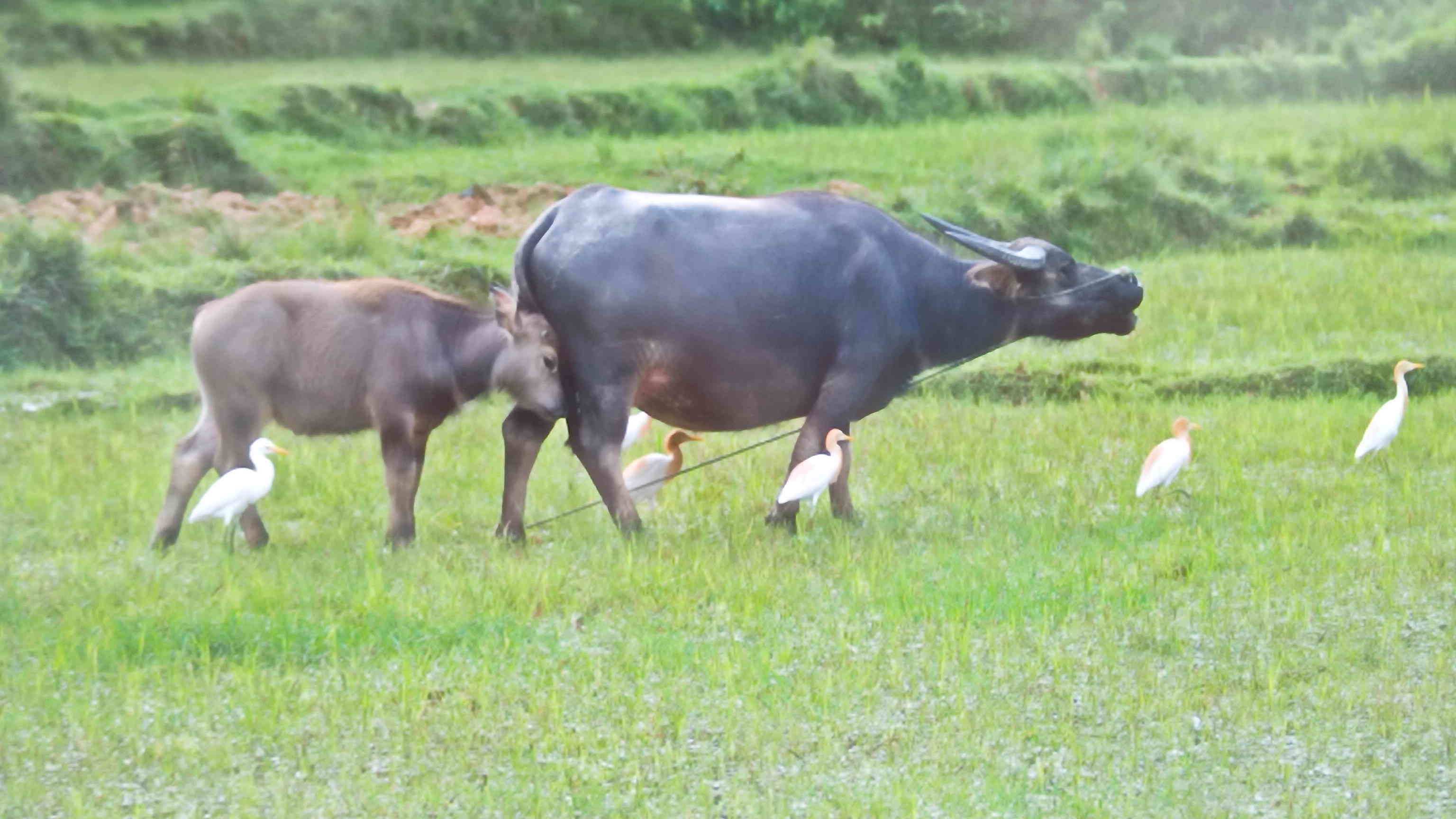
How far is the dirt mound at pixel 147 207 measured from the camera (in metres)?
12.3

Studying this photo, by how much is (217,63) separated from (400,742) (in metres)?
13.2

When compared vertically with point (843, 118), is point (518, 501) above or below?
above

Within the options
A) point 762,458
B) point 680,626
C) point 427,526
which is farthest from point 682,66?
point 680,626

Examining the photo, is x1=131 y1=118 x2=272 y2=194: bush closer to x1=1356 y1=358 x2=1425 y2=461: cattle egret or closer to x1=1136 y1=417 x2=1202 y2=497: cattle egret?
x1=1136 y1=417 x2=1202 y2=497: cattle egret

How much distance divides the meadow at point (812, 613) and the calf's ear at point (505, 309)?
751 millimetres

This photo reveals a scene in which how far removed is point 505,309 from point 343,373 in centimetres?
58

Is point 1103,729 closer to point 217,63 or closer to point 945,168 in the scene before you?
point 945,168

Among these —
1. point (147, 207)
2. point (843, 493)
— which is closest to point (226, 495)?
point (843, 493)

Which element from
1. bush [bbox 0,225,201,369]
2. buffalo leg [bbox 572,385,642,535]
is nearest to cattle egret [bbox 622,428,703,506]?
buffalo leg [bbox 572,385,642,535]

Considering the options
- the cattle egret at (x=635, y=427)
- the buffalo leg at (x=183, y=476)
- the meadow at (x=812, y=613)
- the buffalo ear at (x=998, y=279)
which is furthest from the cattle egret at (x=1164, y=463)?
the buffalo leg at (x=183, y=476)

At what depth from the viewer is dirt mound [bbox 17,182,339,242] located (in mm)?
12312

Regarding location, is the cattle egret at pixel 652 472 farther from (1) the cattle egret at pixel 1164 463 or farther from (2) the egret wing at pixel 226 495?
(1) the cattle egret at pixel 1164 463

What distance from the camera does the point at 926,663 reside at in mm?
5297

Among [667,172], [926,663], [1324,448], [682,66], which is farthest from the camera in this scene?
[682,66]
